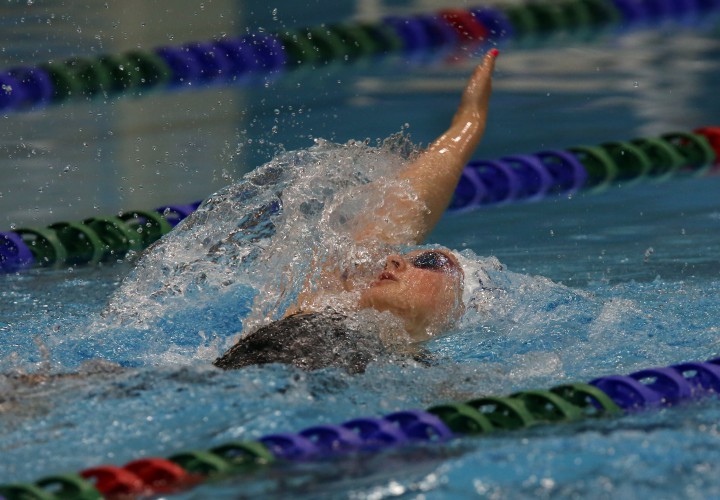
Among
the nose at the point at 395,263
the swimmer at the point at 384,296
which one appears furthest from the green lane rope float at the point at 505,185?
the nose at the point at 395,263

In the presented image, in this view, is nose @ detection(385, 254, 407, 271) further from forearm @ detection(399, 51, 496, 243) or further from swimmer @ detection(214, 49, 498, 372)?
forearm @ detection(399, 51, 496, 243)

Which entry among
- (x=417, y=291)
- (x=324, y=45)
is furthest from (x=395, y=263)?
(x=324, y=45)

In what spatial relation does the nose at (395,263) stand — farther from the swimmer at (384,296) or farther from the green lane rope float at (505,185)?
the green lane rope float at (505,185)

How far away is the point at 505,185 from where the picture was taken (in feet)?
15.4

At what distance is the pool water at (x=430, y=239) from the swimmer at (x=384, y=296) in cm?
10

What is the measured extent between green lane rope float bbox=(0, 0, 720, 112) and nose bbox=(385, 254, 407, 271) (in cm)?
336

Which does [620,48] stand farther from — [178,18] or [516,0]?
[178,18]

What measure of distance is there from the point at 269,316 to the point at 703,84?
347 centimetres

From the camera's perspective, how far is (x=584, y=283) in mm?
3695

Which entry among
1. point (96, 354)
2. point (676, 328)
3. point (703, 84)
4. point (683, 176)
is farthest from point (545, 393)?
point (703, 84)

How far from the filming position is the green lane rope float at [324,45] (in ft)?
19.8

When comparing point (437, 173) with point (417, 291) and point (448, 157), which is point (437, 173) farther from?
point (417, 291)

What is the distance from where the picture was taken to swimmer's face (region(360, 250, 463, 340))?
114 inches

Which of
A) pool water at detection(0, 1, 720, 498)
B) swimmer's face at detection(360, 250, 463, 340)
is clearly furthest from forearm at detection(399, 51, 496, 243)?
swimmer's face at detection(360, 250, 463, 340)
